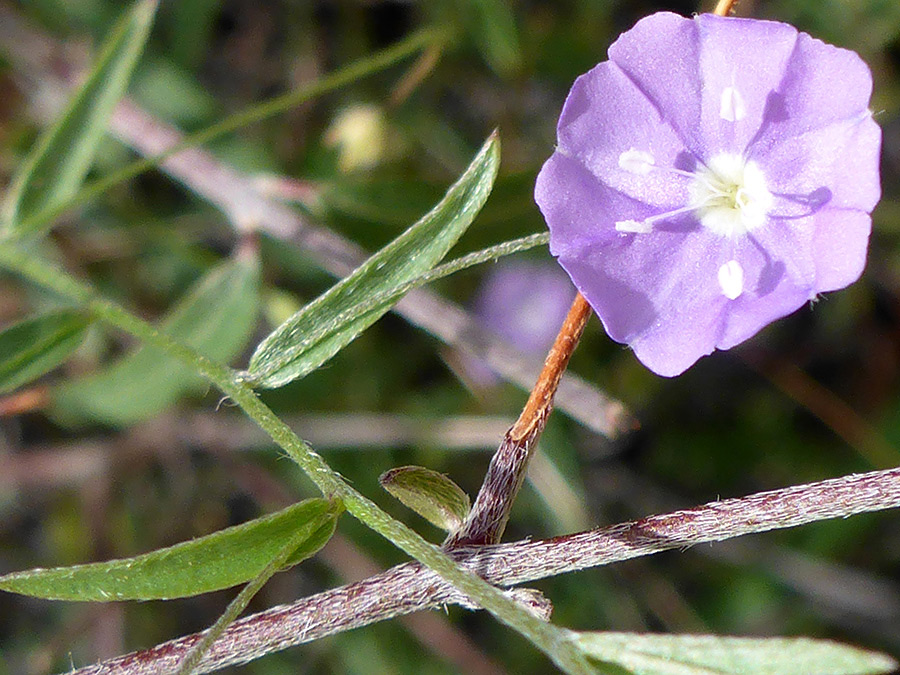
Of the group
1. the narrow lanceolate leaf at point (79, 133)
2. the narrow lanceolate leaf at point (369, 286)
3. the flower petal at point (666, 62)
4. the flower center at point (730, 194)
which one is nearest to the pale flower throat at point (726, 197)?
the flower center at point (730, 194)

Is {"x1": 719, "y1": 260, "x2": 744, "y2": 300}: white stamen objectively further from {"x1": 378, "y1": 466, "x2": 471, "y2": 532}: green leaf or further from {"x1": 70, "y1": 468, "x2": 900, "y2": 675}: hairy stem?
{"x1": 378, "y1": 466, "x2": 471, "y2": 532}: green leaf

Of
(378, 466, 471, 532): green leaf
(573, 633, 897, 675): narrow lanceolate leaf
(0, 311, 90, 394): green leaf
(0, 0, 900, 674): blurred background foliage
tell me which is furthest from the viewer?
(0, 0, 900, 674): blurred background foliage

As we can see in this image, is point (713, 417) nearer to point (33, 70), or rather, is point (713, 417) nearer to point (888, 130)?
point (888, 130)

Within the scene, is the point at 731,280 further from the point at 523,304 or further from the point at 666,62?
the point at 523,304

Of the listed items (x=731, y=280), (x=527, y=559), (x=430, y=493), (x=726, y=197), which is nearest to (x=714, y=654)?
(x=527, y=559)

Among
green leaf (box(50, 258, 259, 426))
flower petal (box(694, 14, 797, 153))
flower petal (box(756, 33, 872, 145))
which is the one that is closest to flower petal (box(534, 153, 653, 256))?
flower petal (box(694, 14, 797, 153))
